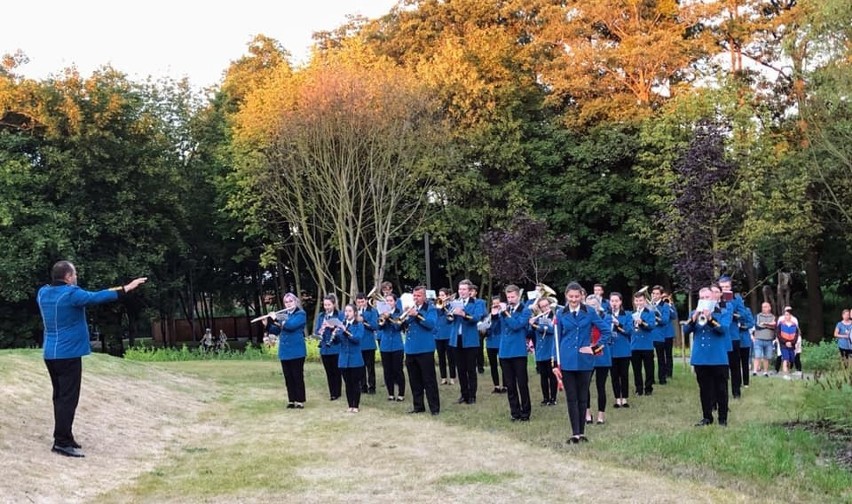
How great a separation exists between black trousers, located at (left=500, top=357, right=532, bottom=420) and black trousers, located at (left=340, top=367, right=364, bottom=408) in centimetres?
246

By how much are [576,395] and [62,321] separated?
19.3 ft

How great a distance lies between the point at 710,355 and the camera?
33.8 ft

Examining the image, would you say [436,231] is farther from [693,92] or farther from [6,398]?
[6,398]

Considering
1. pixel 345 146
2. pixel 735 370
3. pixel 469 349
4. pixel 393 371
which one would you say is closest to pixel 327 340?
pixel 393 371

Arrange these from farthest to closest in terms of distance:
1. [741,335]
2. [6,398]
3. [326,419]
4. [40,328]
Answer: [40,328], [741,335], [326,419], [6,398]

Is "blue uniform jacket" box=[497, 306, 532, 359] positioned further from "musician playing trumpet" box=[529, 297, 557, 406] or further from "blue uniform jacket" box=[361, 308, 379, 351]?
"blue uniform jacket" box=[361, 308, 379, 351]

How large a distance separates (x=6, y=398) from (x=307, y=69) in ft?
63.7

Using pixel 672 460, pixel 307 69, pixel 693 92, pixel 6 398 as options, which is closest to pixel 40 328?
pixel 307 69

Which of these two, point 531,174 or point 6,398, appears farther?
point 531,174

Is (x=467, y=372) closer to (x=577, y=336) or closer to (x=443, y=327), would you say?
(x=443, y=327)

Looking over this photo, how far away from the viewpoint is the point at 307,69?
2761 cm

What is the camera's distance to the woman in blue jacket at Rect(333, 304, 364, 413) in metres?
12.5

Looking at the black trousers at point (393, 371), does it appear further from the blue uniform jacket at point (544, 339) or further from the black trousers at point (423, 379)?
the blue uniform jacket at point (544, 339)

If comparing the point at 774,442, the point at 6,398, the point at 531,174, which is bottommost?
the point at 774,442
